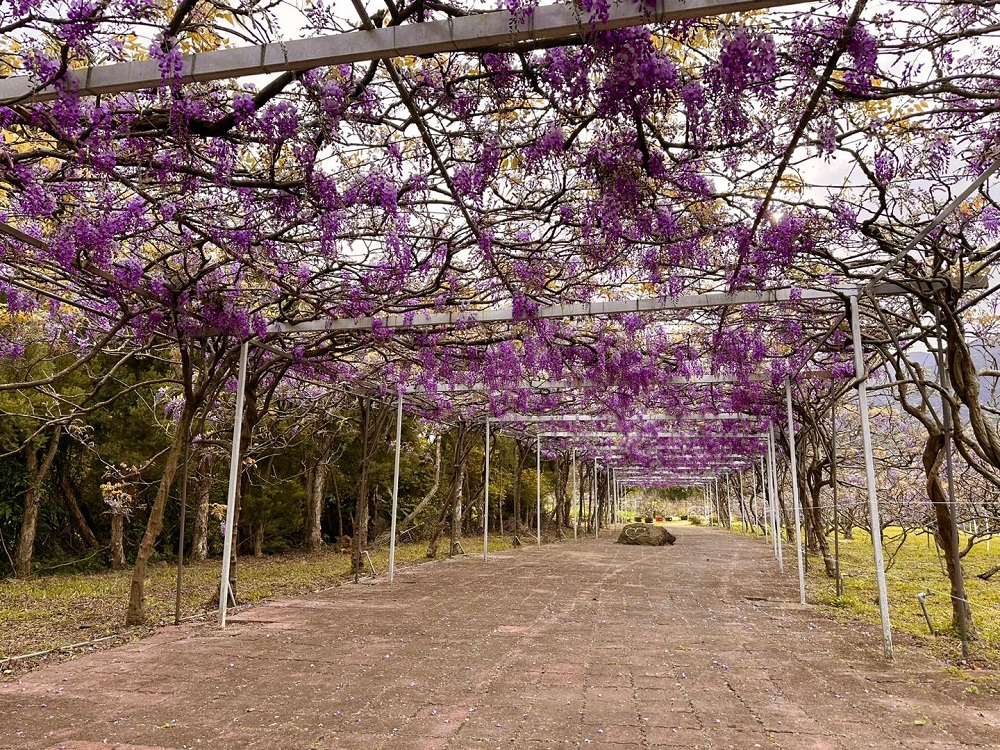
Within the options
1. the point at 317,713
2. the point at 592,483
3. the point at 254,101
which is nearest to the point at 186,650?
the point at 317,713

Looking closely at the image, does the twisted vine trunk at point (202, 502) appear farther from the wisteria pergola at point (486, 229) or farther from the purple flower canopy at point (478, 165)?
the purple flower canopy at point (478, 165)

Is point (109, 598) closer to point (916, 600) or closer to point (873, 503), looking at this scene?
point (873, 503)

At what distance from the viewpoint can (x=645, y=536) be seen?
2095 centimetres

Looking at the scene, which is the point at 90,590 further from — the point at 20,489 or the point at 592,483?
the point at 592,483

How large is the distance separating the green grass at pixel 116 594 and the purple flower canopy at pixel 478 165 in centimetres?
273

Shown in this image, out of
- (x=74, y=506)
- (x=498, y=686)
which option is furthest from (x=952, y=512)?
(x=74, y=506)

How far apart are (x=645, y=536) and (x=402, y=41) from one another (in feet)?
64.7

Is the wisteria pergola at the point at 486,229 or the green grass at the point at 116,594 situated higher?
the wisteria pergola at the point at 486,229

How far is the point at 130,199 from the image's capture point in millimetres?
4895

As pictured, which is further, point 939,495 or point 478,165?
point 939,495

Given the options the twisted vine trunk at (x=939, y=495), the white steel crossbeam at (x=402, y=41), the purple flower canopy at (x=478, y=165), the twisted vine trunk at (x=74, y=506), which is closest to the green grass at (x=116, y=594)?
the twisted vine trunk at (x=74, y=506)

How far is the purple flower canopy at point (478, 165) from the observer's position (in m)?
3.31

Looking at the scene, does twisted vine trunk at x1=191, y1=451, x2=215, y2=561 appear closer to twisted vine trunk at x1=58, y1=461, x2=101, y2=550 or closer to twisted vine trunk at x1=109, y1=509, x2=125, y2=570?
twisted vine trunk at x1=109, y1=509, x2=125, y2=570

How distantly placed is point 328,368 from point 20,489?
5707 mm
